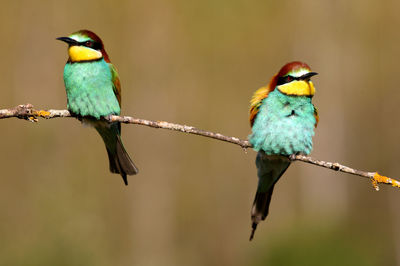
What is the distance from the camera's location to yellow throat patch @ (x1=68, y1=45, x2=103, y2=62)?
3.22 meters

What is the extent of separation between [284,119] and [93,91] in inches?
43.7

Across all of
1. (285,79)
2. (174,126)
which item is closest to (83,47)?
(174,126)

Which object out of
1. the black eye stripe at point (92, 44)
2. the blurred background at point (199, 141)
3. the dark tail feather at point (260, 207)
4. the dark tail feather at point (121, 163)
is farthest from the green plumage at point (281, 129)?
the blurred background at point (199, 141)

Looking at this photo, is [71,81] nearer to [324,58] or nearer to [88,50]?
[88,50]

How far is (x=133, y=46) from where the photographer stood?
11.3 metres

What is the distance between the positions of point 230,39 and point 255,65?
105 cm

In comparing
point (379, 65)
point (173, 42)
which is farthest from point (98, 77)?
point (379, 65)

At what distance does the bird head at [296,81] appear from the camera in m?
3.18

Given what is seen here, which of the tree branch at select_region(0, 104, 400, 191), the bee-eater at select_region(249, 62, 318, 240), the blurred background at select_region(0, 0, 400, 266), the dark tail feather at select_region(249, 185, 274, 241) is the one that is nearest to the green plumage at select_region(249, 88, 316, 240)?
the bee-eater at select_region(249, 62, 318, 240)

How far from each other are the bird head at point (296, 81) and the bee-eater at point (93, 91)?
0.98m

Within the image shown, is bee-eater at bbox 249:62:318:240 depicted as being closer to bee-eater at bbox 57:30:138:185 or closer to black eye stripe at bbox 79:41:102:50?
bee-eater at bbox 57:30:138:185

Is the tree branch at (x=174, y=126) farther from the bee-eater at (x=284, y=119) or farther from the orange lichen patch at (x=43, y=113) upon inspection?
the bee-eater at (x=284, y=119)

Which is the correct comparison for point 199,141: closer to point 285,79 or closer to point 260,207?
point 260,207

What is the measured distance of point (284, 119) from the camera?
10.4 ft
